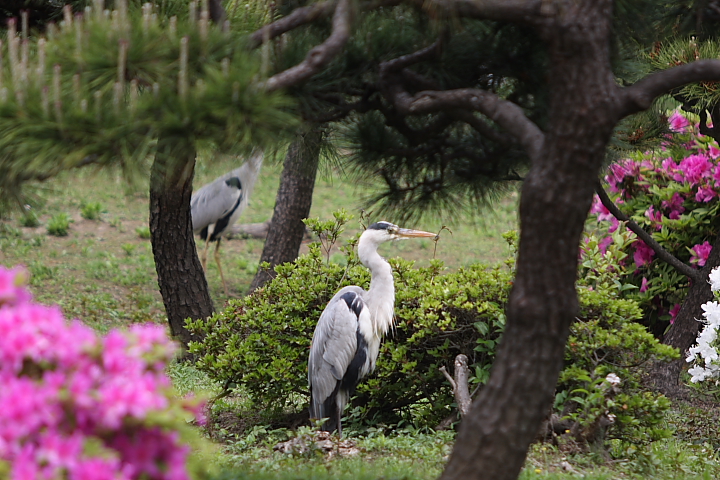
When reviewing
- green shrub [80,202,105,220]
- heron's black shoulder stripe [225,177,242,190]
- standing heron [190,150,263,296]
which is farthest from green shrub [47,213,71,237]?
heron's black shoulder stripe [225,177,242,190]

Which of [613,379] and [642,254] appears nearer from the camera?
[613,379]

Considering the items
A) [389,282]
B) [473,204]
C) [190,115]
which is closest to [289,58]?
[190,115]

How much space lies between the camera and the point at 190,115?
7.66ft

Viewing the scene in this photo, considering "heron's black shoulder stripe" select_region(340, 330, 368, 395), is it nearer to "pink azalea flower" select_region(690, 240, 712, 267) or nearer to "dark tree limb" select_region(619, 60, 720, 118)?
"dark tree limb" select_region(619, 60, 720, 118)

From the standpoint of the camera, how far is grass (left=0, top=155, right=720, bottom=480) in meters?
3.37

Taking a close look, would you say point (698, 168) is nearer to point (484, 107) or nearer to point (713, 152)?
point (713, 152)

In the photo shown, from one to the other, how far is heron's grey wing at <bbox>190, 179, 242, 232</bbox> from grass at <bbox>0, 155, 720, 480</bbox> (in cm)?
63

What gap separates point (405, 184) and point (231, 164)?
1.35m

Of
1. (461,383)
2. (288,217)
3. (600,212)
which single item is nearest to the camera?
(461,383)

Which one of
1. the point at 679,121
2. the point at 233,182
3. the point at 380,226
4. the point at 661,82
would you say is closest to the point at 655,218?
the point at 679,121

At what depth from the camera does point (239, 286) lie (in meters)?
9.18

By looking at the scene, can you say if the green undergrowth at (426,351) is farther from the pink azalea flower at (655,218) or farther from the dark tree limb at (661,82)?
the pink azalea flower at (655,218)

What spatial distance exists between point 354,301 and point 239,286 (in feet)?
16.5

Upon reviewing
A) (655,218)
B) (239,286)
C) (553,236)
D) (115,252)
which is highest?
(655,218)
